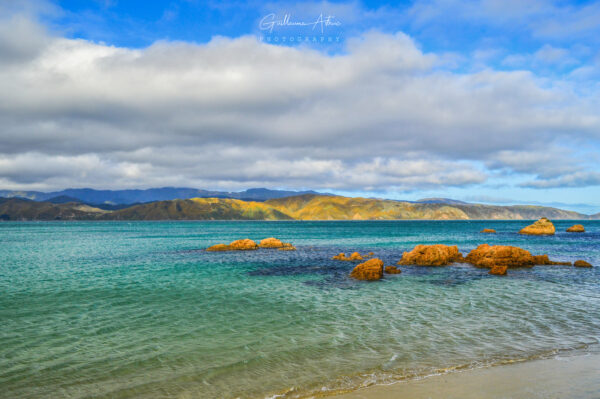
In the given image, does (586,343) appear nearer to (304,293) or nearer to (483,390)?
(483,390)

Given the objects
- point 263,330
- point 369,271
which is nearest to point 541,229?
point 369,271

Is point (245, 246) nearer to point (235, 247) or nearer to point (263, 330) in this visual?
point (235, 247)

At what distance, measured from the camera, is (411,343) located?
41.5 ft

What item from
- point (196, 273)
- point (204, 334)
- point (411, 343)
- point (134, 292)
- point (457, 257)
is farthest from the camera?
point (457, 257)

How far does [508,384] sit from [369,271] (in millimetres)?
18416

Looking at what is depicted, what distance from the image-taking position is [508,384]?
9258mm

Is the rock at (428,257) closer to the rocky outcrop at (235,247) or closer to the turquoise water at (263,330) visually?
the turquoise water at (263,330)

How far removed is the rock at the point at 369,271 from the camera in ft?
89.8

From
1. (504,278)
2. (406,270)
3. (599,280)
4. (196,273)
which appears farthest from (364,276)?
(599,280)

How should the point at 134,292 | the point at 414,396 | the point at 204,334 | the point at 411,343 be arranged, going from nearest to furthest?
1. the point at 414,396
2. the point at 411,343
3. the point at 204,334
4. the point at 134,292

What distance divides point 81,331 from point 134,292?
8.04 m

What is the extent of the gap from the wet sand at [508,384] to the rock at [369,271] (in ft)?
54.6

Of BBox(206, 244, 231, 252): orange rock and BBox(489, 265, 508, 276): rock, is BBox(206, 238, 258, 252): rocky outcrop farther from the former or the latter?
BBox(489, 265, 508, 276): rock

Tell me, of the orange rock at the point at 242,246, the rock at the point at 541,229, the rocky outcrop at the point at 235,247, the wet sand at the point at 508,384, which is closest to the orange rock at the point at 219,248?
the rocky outcrop at the point at 235,247
